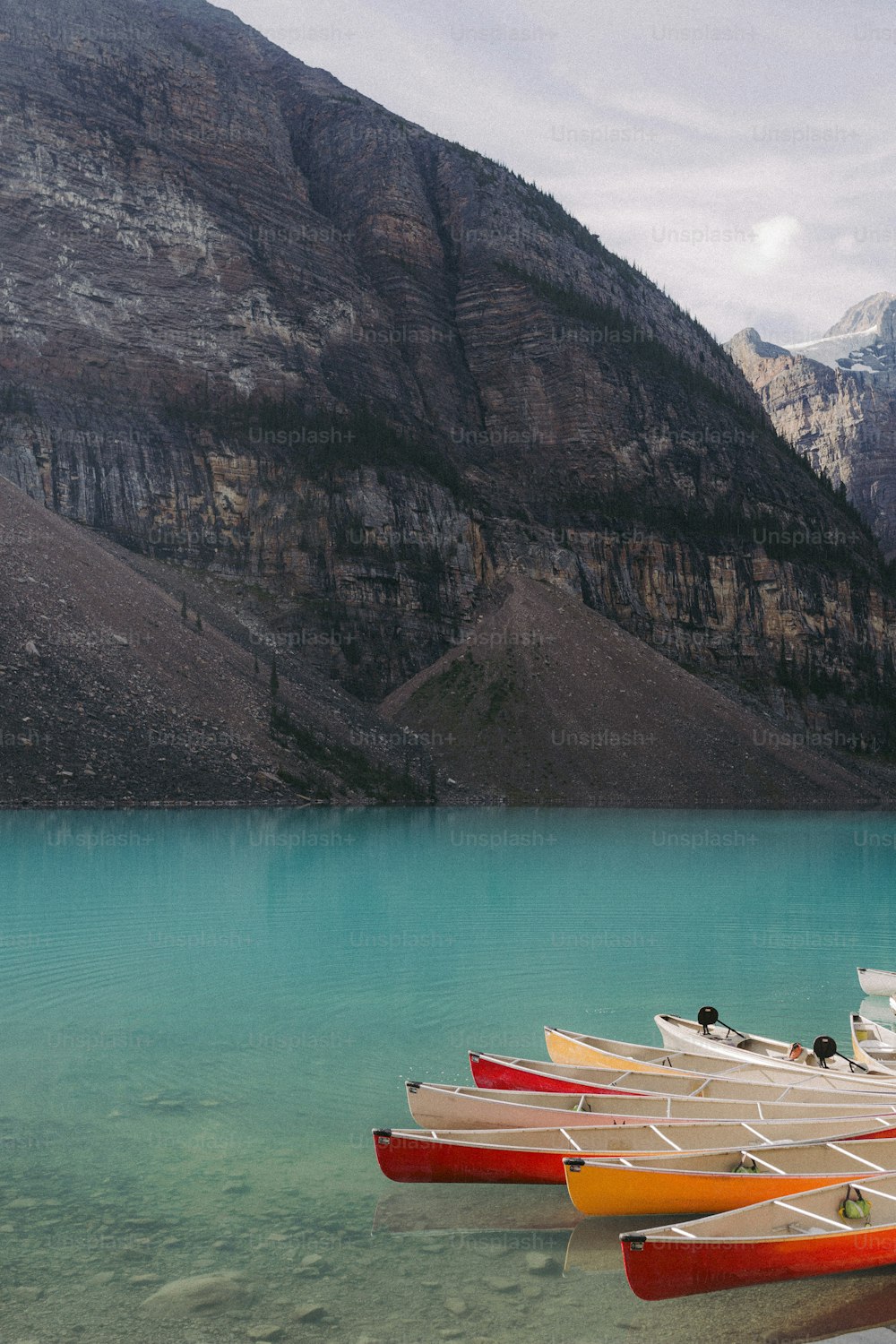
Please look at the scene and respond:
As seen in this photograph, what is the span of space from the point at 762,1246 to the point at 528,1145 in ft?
8.05

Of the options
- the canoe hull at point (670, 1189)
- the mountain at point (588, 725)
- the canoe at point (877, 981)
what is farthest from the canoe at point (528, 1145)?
the mountain at point (588, 725)

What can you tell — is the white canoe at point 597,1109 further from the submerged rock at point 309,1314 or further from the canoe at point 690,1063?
the submerged rock at point 309,1314

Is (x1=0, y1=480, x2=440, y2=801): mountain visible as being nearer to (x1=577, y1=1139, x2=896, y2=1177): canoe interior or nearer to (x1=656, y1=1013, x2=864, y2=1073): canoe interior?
(x1=656, y1=1013, x2=864, y2=1073): canoe interior

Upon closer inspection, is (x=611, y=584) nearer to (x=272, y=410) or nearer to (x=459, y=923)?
(x=272, y=410)

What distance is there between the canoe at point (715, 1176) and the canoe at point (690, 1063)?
223cm

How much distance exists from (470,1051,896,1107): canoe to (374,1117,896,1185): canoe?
41.7 inches

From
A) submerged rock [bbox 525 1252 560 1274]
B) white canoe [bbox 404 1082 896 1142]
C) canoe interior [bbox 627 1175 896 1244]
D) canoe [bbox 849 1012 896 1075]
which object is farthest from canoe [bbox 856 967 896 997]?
submerged rock [bbox 525 1252 560 1274]

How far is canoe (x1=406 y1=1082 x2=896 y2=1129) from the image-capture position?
1027 cm

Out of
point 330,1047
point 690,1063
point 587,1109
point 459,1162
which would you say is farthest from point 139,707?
point 459,1162

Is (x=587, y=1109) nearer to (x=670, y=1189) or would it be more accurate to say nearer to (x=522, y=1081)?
(x=522, y=1081)

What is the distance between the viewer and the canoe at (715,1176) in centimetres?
881

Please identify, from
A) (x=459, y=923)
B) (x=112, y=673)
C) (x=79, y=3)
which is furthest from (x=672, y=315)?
(x=459, y=923)

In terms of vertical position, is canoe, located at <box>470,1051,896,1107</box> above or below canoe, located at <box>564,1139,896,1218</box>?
below

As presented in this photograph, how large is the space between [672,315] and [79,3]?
77297mm
